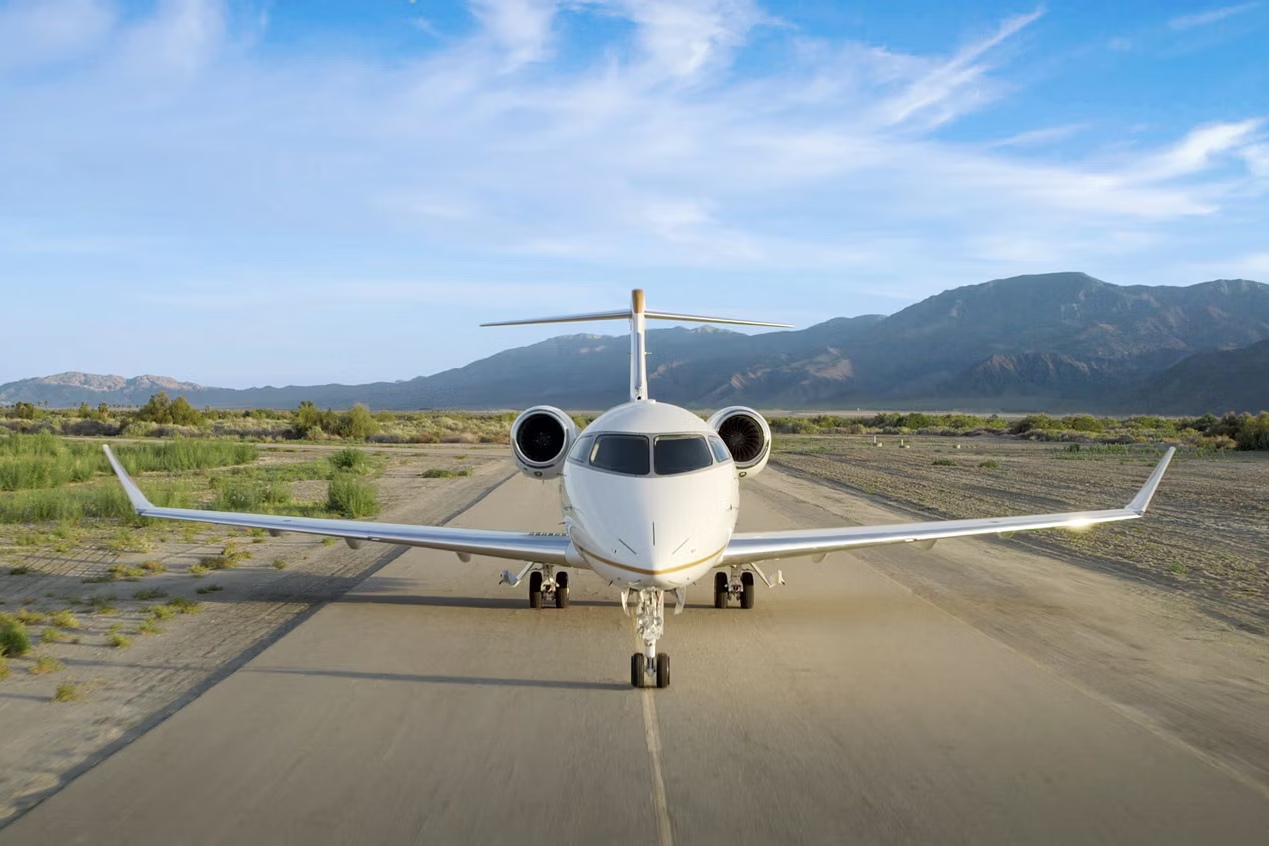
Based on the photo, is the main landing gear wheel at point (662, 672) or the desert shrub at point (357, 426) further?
the desert shrub at point (357, 426)

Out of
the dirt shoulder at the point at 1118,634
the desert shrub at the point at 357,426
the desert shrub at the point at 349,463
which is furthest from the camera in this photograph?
the desert shrub at the point at 357,426

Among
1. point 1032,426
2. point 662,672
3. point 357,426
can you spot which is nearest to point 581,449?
point 662,672

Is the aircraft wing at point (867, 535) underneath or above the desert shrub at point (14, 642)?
above

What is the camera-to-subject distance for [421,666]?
8547 millimetres

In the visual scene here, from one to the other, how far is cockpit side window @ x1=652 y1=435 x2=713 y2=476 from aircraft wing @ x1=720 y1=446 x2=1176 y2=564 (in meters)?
1.15

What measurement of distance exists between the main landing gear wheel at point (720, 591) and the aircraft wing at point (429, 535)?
224cm

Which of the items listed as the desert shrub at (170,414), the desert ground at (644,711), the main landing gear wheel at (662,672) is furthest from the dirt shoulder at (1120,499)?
the desert shrub at (170,414)

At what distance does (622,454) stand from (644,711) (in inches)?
110

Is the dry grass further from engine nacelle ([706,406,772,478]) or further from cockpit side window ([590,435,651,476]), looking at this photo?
engine nacelle ([706,406,772,478])

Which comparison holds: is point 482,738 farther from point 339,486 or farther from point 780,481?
point 780,481

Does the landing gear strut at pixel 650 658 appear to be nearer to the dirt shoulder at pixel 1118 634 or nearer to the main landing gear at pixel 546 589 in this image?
the main landing gear at pixel 546 589

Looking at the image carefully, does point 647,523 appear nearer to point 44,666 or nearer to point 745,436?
point 745,436

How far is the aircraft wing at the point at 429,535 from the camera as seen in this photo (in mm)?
9938

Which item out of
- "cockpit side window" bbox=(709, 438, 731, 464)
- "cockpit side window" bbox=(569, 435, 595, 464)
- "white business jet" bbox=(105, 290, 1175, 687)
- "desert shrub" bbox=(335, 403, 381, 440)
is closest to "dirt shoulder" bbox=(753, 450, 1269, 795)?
"white business jet" bbox=(105, 290, 1175, 687)
